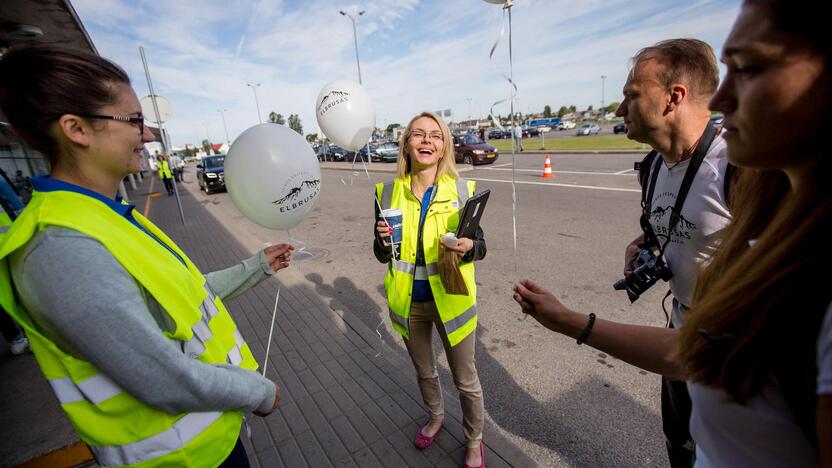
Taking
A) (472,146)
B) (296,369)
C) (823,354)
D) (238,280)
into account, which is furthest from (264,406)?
(472,146)

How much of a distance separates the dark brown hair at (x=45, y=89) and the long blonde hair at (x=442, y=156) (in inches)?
63.6

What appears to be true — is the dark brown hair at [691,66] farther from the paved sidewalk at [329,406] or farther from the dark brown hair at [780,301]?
the paved sidewalk at [329,406]

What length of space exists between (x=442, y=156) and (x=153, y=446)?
81.7 inches

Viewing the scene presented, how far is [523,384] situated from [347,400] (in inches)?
56.0

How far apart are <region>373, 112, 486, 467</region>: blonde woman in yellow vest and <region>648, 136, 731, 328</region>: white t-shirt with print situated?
40.3 inches

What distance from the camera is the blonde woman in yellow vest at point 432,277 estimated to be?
2.24 metres

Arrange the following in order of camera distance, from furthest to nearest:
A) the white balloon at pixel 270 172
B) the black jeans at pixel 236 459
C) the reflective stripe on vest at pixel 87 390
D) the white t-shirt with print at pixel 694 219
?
the white balloon at pixel 270 172 → the white t-shirt with print at pixel 694 219 → the black jeans at pixel 236 459 → the reflective stripe on vest at pixel 87 390

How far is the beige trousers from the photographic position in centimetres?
224

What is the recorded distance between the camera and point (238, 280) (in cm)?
200

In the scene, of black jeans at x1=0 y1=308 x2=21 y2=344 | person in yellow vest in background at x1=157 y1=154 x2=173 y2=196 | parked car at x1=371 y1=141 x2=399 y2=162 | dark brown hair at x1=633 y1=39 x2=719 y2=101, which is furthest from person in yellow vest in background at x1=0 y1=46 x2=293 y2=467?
parked car at x1=371 y1=141 x2=399 y2=162

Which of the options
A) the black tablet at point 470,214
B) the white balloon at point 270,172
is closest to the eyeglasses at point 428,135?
the black tablet at point 470,214

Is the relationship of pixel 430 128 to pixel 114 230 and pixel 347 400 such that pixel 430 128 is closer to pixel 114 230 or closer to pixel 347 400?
pixel 114 230

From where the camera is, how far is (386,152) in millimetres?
26375

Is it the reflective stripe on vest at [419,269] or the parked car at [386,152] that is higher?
the parked car at [386,152]
